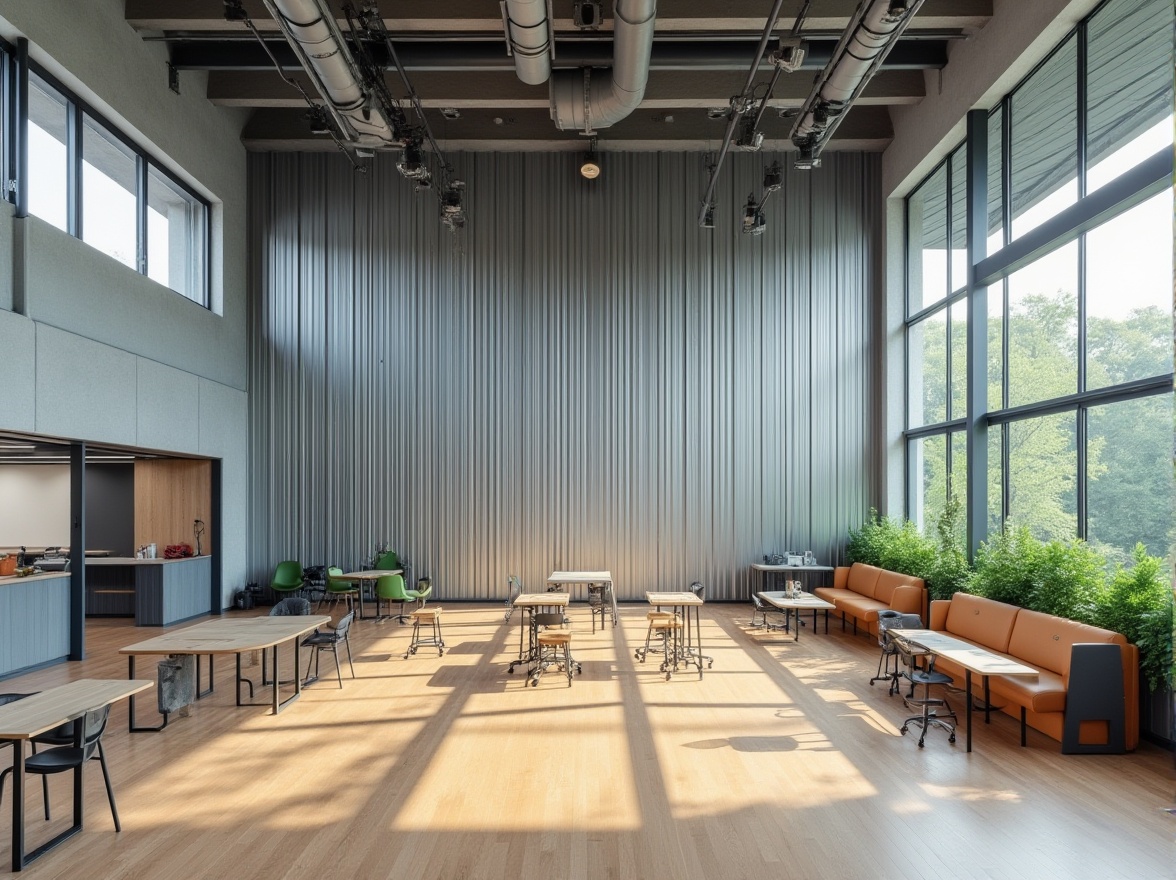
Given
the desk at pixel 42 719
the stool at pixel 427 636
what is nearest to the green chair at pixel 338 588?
the stool at pixel 427 636

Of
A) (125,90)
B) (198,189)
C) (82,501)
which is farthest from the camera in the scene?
(198,189)

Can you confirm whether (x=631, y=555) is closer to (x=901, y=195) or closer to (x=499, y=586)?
(x=499, y=586)

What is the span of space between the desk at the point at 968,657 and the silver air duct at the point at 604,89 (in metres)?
6.12

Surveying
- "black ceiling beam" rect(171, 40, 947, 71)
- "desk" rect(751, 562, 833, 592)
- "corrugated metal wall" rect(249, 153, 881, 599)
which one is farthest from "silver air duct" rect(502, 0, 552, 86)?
"desk" rect(751, 562, 833, 592)

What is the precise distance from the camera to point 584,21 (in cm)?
754

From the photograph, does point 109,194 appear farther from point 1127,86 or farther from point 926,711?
point 1127,86

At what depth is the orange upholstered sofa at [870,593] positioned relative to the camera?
9133 mm

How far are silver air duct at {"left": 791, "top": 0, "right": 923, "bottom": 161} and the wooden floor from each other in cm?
577

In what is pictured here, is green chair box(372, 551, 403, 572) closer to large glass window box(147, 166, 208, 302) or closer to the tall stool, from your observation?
the tall stool

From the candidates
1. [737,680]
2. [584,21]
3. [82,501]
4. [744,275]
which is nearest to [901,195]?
[744,275]

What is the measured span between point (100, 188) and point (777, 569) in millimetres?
10007

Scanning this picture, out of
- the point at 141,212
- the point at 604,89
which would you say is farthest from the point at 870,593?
the point at 141,212

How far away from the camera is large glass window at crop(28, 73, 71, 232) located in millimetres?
7711

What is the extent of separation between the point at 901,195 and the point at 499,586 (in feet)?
28.6
